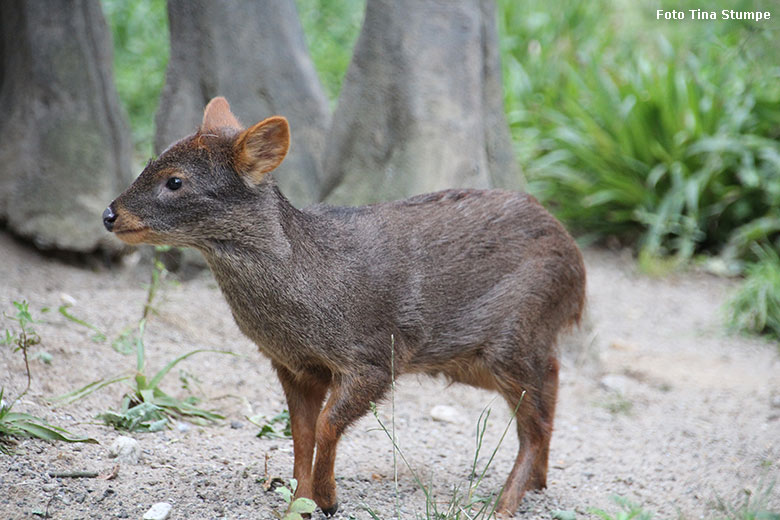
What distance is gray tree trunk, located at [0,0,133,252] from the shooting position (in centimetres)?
612

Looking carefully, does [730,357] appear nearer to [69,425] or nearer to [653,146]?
[653,146]

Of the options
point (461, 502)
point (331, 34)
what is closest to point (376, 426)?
point (461, 502)

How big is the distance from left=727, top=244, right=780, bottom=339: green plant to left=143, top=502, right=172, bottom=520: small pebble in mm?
5146

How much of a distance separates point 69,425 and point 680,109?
670cm

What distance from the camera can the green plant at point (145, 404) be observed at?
3980 millimetres

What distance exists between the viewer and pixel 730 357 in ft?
21.5

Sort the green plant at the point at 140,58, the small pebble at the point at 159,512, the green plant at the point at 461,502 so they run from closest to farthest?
the green plant at the point at 461,502 → the small pebble at the point at 159,512 → the green plant at the point at 140,58

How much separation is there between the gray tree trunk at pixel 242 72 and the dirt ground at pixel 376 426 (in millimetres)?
990

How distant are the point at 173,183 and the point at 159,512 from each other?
3.92 ft

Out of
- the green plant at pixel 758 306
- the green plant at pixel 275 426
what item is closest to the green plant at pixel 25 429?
the green plant at pixel 275 426

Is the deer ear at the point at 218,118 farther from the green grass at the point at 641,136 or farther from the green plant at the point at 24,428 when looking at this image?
the green grass at the point at 641,136

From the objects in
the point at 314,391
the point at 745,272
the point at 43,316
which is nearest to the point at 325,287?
the point at 314,391

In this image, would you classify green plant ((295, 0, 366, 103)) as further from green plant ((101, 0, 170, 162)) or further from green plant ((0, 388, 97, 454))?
green plant ((0, 388, 97, 454))

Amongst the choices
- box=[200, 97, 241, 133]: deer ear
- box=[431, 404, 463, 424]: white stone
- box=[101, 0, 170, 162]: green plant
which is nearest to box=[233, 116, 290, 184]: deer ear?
box=[200, 97, 241, 133]: deer ear
